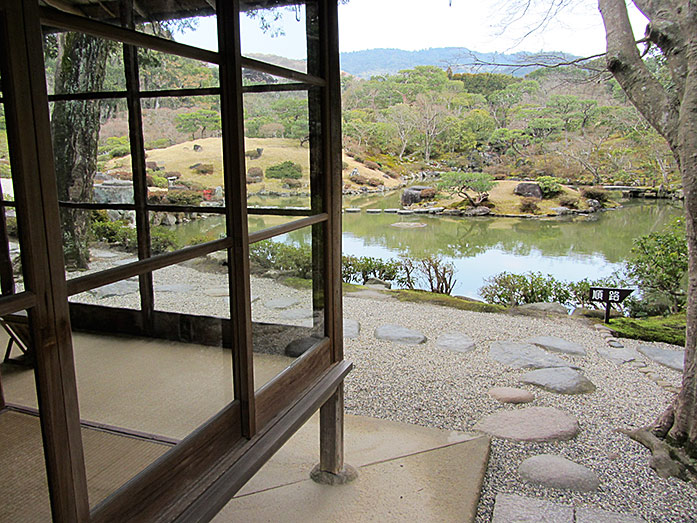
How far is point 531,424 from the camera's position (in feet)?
9.44

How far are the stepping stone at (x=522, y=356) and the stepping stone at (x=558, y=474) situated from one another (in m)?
1.27

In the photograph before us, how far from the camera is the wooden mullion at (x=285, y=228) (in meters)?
1.40

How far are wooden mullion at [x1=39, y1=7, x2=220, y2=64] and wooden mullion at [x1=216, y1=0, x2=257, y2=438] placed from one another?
0.17 feet

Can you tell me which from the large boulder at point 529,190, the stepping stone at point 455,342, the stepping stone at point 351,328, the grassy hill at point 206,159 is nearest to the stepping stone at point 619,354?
the stepping stone at point 455,342

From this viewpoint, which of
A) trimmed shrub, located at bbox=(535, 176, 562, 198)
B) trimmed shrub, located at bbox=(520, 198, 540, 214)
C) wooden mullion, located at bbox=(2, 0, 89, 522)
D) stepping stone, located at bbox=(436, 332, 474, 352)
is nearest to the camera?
wooden mullion, located at bbox=(2, 0, 89, 522)

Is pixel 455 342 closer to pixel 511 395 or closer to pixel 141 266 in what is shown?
pixel 511 395

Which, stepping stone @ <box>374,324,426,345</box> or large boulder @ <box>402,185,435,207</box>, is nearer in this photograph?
stepping stone @ <box>374,324,426,345</box>

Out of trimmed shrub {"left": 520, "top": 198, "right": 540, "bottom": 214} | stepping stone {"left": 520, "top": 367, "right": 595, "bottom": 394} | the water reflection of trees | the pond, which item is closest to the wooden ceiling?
stepping stone {"left": 520, "top": 367, "right": 595, "bottom": 394}

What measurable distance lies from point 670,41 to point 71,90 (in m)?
2.74

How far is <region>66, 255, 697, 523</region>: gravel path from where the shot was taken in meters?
1.47

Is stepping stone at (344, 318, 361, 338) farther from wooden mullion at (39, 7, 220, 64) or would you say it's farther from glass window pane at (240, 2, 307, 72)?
wooden mullion at (39, 7, 220, 64)

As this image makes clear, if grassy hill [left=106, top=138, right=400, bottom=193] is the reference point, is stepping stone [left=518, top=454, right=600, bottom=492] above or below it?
below

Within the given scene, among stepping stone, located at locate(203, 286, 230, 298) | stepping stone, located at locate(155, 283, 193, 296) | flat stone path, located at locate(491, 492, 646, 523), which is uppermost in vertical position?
stepping stone, located at locate(155, 283, 193, 296)

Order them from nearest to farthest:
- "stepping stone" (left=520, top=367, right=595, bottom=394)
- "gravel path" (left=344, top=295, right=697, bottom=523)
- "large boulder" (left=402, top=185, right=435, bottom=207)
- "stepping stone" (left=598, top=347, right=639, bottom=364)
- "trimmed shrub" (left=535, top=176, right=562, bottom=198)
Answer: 1. "gravel path" (left=344, top=295, right=697, bottom=523)
2. "stepping stone" (left=520, top=367, right=595, bottom=394)
3. "stepping stone" (left=598, top=347, right=639, bottom=364)
4. "trimmed shrub" (left=535, top=176, right=562, bottom=198)
5. "large boulder" (left=402, top=185, right=435, bottom=207)
